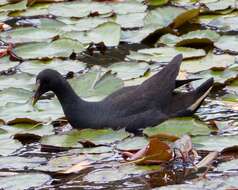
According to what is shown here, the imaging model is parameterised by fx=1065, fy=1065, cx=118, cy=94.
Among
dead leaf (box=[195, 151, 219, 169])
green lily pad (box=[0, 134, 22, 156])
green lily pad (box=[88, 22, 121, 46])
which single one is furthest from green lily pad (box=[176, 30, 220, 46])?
dead leaf (box=[195, 151, 219, 169])

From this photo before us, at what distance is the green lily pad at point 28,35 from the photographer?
907 centimetres

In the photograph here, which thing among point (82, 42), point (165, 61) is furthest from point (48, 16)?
point (165, 61)

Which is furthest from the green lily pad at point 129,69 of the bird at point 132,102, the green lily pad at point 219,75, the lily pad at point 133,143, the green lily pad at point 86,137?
the lily pad at point 133,143

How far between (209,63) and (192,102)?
0.81 meters

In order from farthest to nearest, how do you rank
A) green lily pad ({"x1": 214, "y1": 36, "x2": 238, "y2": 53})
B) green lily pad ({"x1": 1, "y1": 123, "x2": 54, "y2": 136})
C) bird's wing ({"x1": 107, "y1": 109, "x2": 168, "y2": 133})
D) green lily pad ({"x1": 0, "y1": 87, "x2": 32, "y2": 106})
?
green lily pad ({"x1": 214, "y1": 36, "x2": 238, "y2": 53}) → green lily pad ({"x1": 0, "y1": 87, "x2": 32, "y2": 106}) → bird's wing ({"x1": 107, "y1": 109, "x2": 168, "y2": 133}) → green lily pad ({"x1": 1, "y1": 123, "x2": 54, "y2": 136})

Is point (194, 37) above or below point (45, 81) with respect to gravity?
below

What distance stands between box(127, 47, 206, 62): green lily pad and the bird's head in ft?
4.07

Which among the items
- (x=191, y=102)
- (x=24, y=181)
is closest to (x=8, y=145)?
(x=24, y=181)

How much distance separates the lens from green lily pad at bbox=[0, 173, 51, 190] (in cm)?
609

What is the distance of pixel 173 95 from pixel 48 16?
271 centimetres

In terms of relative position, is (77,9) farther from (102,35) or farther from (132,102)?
(132,102)

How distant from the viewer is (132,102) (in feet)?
24.0

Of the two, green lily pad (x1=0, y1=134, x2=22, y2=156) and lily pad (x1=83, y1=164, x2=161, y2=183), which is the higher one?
lily pad (x1=83, y1=164, x2=161, y2=183)

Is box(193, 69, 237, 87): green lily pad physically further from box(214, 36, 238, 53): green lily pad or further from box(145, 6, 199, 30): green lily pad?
box(145, 6, 199, 30): green lily pad
